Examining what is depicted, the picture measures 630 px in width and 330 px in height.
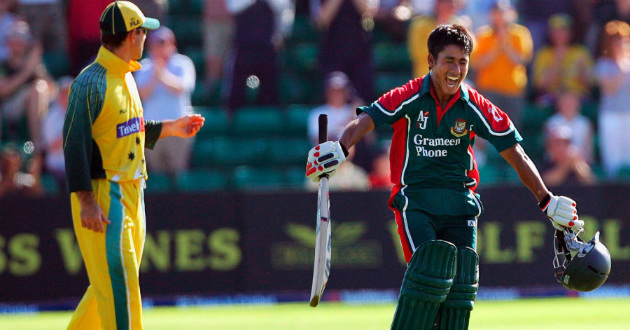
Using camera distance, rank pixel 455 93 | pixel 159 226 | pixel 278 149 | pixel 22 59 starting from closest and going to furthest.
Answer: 1. pixel 455 93
2. pixel 159 226
3. pixel 22 59
4. pixel 278 149

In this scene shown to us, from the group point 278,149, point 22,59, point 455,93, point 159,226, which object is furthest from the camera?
point 278,149

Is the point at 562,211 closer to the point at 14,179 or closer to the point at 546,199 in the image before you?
the point at 546,199

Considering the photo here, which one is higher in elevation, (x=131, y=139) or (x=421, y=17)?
(x=421, y=17)

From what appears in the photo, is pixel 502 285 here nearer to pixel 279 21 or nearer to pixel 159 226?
pixel 159 226

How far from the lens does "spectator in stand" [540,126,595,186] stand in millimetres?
12664

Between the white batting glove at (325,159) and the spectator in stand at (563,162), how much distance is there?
712cm

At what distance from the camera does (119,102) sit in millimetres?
6285

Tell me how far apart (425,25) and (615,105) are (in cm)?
267

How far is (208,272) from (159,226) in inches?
29.6

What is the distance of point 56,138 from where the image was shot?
12.4 metres

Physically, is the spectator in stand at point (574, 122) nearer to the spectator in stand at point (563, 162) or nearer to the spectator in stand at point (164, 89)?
the spectator in stand at point (563, 162)

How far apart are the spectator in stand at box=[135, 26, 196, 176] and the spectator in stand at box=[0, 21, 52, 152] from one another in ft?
4.37

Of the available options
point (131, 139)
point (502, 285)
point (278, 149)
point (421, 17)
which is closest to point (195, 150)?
point (278, 149)

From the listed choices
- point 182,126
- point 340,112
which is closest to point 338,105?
point 340,112
